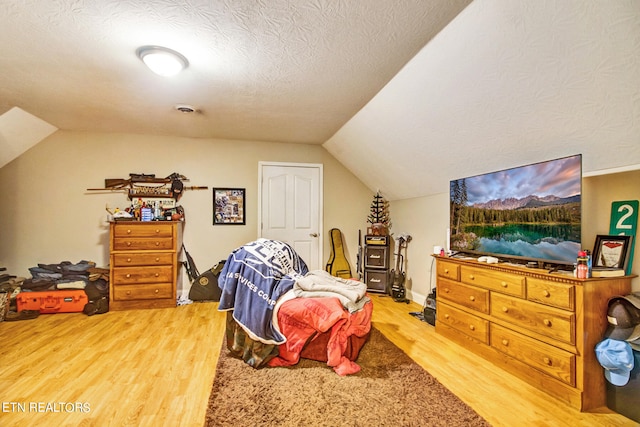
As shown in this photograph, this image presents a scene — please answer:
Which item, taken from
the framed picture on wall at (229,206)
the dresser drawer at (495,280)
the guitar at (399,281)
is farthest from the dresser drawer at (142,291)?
the dresser drawer at (495,280)

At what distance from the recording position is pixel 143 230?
399 centimetres

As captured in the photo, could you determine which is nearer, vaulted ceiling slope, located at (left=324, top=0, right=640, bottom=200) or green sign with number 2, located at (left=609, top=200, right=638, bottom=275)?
vaulted ceiling slope, located at (left=324, top=0, right=640, bottom=200)

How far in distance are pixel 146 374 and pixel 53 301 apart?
241 centimetres

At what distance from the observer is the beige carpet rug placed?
1.76m

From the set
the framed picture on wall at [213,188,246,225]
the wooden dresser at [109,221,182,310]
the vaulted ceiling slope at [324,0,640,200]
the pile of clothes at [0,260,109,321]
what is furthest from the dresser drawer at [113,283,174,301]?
the vaulted ceiling slope at [324,0,640,200]

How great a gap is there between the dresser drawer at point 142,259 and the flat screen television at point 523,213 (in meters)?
3.55

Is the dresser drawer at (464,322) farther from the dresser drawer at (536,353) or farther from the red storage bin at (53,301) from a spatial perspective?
the red storage bin at (53,301)

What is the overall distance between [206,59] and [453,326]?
3178 mm

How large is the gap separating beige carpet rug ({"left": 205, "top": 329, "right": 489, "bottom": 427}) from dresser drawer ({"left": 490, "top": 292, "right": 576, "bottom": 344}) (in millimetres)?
753

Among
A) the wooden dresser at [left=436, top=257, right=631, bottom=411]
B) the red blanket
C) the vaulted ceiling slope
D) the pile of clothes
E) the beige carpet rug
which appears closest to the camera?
the vaulted ceiling slope

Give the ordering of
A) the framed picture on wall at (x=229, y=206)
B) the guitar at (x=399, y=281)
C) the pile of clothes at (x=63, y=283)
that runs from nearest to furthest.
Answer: the pile of clothes at (x=63, y=283)
the guitar at (x=399, y=281)
the framed picture on wall at (x=229, y=206)

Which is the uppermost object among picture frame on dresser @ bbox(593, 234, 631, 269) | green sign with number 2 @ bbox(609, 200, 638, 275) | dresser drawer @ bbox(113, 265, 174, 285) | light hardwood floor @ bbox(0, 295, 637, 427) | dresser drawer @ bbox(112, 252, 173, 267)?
green sign with number 2 @ bbox(609, 200, 638, 275)

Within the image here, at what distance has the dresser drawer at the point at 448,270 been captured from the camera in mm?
2912

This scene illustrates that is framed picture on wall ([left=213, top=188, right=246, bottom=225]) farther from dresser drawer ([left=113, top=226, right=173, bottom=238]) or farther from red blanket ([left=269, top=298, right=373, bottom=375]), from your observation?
red blanket ([left=269, top=298, right=373, bottom=375])
